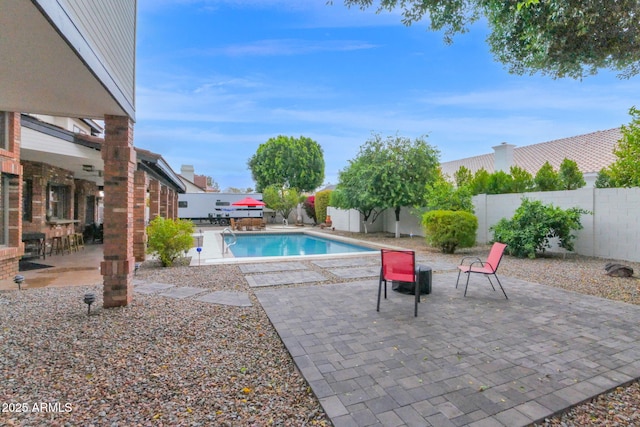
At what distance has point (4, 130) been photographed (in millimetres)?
5906

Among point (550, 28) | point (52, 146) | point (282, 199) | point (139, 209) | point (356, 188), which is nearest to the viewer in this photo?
point (550, 28)

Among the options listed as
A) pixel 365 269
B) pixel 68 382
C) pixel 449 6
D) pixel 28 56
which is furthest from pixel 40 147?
pixel 449 6

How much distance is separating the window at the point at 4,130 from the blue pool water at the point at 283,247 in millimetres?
6547

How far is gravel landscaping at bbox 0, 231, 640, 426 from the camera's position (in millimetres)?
2133

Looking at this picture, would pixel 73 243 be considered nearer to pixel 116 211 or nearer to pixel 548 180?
pixel 116 211

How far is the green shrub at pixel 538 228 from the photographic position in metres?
8.53

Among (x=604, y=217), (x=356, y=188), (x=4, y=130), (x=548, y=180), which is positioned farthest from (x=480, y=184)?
(x=4, y=130)

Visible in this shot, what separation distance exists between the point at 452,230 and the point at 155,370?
29.6 feet

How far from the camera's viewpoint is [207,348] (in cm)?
315

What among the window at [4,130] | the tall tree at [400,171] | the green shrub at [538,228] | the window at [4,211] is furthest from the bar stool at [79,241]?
the green shrub at [538,228]

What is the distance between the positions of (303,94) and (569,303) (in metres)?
16.1

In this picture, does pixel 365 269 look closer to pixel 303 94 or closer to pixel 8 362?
pixel 8 362

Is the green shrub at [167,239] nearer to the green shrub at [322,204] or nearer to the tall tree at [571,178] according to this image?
the tall tree at [571,178]

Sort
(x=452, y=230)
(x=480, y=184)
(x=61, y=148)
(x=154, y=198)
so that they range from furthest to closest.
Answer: (x=480, y=184) → (x=154, y=198) → (x=452, y=230) → (x=61, y=148)
